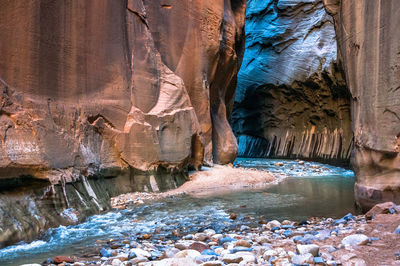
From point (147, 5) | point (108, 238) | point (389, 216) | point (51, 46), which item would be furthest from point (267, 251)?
point (147, 5)

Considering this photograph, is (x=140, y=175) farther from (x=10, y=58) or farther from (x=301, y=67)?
(x=301, y=67)

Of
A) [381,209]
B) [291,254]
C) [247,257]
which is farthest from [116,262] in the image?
[381,209]

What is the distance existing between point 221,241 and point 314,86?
69.7ft

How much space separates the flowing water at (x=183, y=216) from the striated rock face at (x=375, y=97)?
3.09 ft

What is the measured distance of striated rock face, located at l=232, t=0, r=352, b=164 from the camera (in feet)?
73.8

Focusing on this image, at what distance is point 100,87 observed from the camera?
857 centimetres

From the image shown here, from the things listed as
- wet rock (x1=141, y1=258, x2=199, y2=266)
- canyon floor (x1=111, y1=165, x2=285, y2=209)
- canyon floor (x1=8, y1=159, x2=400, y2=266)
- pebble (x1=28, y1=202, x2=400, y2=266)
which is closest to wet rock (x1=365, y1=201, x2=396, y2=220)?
canyon floor (x1=8, y1=159, x2=400, y2=266)

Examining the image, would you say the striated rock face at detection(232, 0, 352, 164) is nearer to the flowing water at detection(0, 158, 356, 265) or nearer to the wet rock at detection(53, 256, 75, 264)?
the flowing water at detection(0, 158, 356, 265)

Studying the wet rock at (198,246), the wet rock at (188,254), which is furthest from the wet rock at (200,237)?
the wet rock at (188,254)

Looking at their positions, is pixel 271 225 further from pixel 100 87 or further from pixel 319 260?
pixel 100 87

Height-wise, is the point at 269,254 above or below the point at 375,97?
below

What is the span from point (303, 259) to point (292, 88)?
925 inches

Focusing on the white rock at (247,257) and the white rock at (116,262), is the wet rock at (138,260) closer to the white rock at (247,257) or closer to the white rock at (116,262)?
the white rock at (116,262)

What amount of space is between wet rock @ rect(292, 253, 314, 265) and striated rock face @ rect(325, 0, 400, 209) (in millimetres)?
3035
